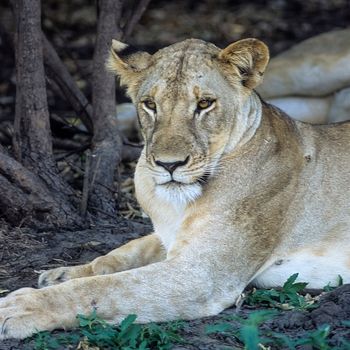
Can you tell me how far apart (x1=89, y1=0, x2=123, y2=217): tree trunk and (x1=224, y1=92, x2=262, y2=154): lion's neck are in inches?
61.5

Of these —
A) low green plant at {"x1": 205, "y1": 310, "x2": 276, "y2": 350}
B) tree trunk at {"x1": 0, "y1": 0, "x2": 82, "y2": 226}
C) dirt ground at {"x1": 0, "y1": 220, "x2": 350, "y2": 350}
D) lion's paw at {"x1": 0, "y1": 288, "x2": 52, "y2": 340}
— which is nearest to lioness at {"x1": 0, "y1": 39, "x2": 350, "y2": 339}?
lion's paw at {"x1": 0, "y1": 288, "x2": 52, "y2": 340}

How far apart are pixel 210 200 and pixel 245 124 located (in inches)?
14.7

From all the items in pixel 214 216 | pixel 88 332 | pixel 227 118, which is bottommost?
pixel 88 332

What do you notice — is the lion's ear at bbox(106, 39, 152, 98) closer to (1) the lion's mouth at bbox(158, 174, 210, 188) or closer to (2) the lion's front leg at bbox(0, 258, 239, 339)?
(1) the lion's mouth at bbox(158, 174, 210, 188)

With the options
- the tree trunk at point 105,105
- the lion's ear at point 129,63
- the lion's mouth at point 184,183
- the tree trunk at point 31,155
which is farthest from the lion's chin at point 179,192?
the tree trunk at point 105,105

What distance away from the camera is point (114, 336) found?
427 cm

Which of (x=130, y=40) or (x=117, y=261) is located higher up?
(x=130, y=40)

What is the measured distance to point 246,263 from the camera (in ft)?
15.8

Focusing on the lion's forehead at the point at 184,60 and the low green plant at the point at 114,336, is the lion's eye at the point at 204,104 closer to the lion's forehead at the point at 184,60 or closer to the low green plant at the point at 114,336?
the lion's forehead at the point at 184,60

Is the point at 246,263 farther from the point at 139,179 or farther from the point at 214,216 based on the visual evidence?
the point at 139,179

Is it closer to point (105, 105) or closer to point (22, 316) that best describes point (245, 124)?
point (22, 316)

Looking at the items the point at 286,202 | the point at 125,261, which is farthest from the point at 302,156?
the point at 125,261

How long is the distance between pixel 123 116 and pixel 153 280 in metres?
3.52

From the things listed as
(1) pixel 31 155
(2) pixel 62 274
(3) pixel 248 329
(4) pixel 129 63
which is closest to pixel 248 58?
(4) pixel 129 63
